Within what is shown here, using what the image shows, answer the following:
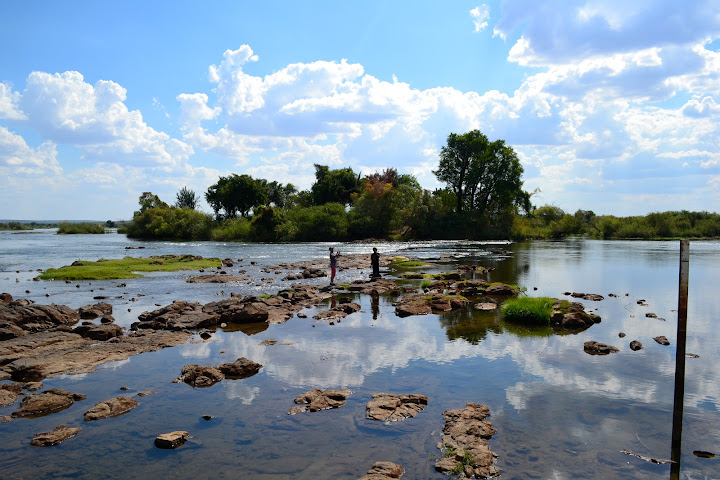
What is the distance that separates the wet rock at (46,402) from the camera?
1190 centimetres

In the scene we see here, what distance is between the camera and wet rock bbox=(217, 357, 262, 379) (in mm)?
14571

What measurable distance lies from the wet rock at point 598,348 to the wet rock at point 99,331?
16.5 meters

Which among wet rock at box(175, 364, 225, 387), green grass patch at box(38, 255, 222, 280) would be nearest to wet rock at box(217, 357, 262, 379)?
wet rock at box(175, 364, 225, 387)

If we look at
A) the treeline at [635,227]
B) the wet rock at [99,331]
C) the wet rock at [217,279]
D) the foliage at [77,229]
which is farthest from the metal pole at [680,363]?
the foliage at [77,229]

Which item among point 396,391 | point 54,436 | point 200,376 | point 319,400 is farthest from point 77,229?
point 396,391

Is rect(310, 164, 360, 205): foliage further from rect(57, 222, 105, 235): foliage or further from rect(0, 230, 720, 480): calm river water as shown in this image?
rect(0, 230, 720, 480): calm river water

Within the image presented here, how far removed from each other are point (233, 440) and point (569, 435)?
6.88 m

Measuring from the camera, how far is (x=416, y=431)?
10781 millimetres

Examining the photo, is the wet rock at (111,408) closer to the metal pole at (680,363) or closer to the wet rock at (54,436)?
the wet rock at (54,436)

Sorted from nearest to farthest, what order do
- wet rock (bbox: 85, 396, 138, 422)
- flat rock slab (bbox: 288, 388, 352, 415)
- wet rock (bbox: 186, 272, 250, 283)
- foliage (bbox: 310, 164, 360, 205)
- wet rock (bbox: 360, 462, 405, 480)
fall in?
wet rock (bbox: 360, 462, 405, 480) < wet rock (bbox: 85, 396, 138, 422) < flat rock slab (bbox: 288, 388, 352, 415) < wet rock (bbox: 186, 272, 250, 283) < foliage (bbox: 310, 164, 360, 205)

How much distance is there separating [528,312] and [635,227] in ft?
307

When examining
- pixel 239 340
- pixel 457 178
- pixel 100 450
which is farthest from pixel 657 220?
pixel 100 450

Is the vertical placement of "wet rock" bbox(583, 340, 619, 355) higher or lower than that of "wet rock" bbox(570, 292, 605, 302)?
lower

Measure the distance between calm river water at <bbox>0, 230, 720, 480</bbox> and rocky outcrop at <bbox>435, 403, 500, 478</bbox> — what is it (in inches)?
9.5
